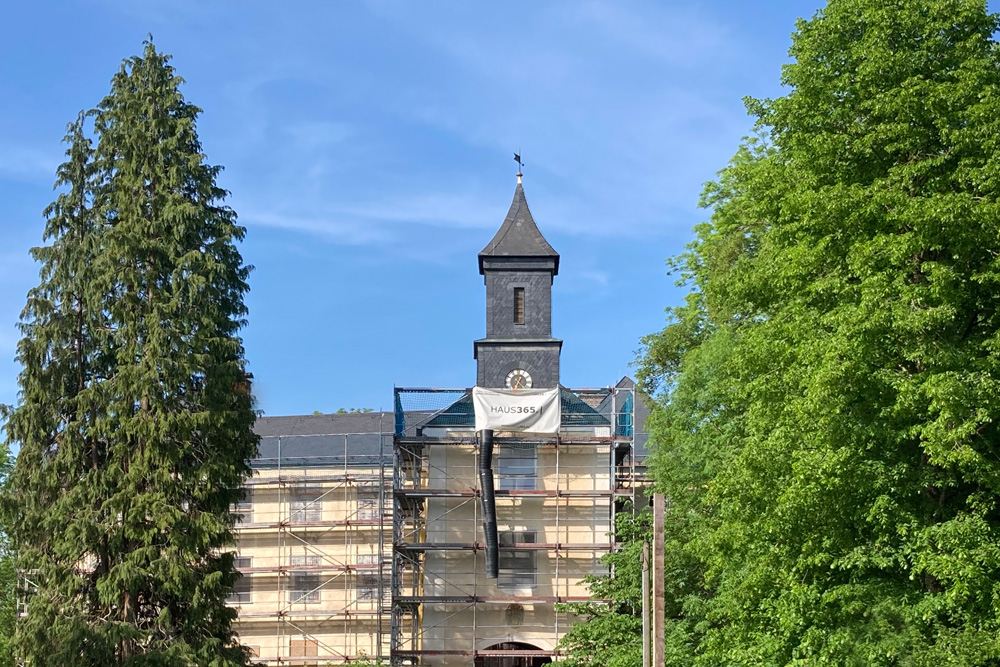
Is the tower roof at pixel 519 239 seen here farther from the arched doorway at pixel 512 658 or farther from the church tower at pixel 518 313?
the arched doorway at pixel 512 658

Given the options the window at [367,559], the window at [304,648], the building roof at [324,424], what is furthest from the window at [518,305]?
the window at [304,648]

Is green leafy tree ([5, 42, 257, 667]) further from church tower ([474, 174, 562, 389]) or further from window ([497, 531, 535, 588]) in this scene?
church tower ([474, 174, 562, 389])

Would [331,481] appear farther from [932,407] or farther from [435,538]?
[932,407]

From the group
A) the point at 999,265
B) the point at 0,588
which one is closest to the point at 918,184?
the point at 999,265

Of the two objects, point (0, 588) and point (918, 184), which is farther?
point (0, 588)

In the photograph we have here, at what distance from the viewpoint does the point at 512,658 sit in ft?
142

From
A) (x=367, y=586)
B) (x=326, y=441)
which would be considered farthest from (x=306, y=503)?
(x=367, y=586)

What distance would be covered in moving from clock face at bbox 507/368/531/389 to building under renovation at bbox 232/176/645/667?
55 millimetres

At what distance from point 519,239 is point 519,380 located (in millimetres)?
5446

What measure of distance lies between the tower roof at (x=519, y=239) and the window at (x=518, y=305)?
4.20 feet

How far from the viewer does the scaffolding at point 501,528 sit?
40781mm

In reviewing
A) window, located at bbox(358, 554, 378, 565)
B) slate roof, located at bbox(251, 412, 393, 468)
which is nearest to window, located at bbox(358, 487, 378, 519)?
slate roof, located at bbox(251, 412, 393, 468)

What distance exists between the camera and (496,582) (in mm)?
41438

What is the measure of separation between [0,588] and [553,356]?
62.8ft
